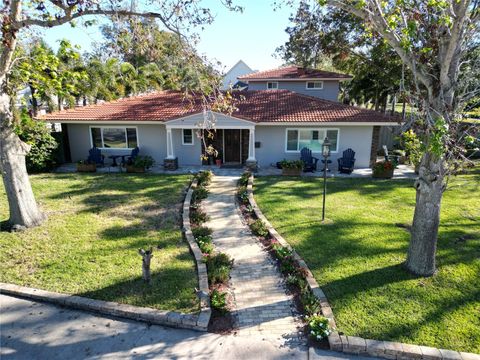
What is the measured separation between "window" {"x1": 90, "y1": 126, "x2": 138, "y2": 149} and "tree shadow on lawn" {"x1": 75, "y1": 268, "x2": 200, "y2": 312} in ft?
38.5

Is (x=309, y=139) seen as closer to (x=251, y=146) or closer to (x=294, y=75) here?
(x=251, y=146)

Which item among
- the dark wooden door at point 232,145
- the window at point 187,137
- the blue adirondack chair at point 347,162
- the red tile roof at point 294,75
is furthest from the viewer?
the red tile roof at point 294,75

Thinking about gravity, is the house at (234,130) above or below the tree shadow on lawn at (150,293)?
above

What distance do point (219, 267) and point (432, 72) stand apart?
563 cm

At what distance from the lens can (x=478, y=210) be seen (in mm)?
10344

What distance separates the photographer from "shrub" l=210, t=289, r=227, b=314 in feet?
18.1

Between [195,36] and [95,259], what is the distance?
5597 millimetres

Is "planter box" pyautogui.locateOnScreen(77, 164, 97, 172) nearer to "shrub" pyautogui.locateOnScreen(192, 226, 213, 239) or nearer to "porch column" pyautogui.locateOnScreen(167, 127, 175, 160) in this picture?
"porch column" pyautogui.locateOnScreen(167, 127, 175, 160)

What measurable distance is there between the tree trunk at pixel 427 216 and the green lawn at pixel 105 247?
14.9 ft

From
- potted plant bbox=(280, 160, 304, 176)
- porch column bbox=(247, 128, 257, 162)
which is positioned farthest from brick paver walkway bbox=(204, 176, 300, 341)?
porch column bbox=(247, 128, 257, 162)

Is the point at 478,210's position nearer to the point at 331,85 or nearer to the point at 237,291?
the point at 237,291

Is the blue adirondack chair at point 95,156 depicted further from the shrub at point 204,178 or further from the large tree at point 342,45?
the large tree at point 342,45

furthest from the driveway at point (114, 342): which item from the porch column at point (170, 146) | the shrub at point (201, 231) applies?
the porch column at point (170, 146)

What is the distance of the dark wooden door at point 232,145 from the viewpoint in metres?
16.9
